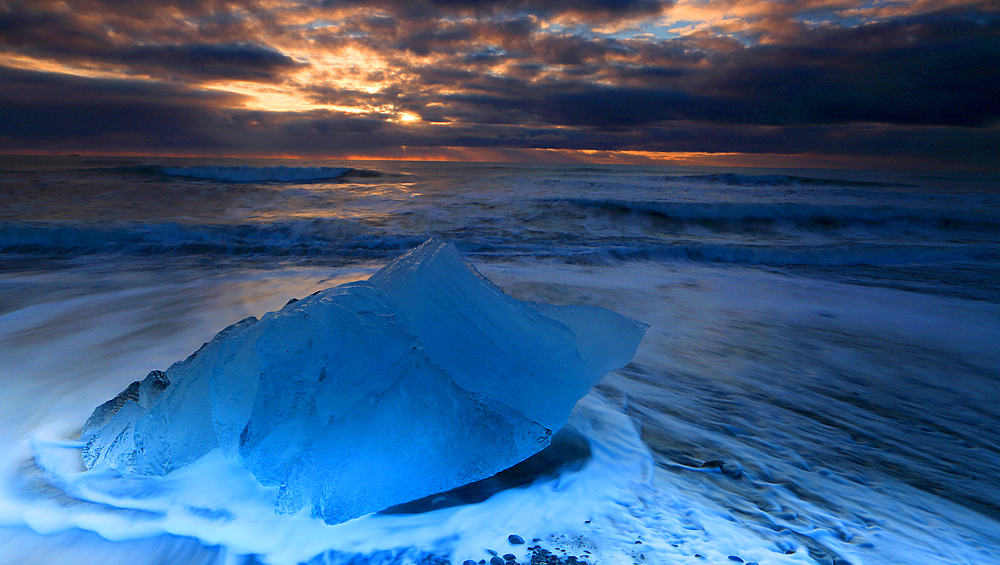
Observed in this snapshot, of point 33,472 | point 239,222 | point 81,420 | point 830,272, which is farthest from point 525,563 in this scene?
point 239,222

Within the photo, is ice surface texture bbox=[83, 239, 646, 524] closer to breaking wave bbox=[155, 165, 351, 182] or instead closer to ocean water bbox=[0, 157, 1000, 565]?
ocean water bbox=[0, 157, 1000, 565]

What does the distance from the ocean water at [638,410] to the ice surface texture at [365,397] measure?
0.11m

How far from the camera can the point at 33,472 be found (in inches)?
62.0

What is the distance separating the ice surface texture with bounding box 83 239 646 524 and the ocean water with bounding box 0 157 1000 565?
0.35 feet

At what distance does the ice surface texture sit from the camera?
1.37m

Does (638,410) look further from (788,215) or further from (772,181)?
(772,181)

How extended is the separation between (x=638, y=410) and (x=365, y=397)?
128cm

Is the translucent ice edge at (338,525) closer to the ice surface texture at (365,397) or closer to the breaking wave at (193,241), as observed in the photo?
the ice surface texture at (365,397)

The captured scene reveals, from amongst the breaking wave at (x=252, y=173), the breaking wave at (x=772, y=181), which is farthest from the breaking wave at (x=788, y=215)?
the breaking wave at (x=252, y=173)

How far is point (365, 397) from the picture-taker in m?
1.40

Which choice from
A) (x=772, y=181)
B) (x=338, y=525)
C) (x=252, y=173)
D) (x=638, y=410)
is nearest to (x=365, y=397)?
(x=338, y=525)

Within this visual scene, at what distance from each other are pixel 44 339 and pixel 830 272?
7.72m

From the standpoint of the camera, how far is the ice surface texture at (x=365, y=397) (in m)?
1.37

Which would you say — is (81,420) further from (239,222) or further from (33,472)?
(239,222)
